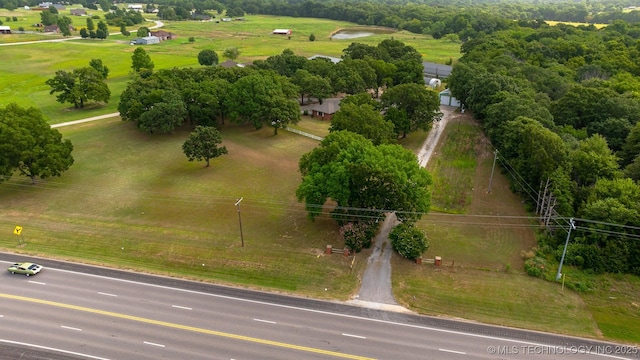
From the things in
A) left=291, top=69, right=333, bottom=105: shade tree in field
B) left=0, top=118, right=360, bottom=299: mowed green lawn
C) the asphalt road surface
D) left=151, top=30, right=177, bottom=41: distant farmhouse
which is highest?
left=151, top=30, right=177, bottom=41: distant farmhouse

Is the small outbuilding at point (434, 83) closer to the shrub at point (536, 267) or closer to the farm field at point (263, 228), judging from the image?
the farm field at point (263, 228)

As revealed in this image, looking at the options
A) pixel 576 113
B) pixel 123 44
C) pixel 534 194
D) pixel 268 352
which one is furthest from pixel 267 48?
→ pixel 268 352

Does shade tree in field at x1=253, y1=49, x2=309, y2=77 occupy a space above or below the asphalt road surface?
above

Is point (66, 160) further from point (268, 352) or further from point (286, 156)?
point (268, 352)

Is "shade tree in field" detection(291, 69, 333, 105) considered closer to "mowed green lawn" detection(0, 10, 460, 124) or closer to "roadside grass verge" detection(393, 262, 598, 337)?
"mowed green lawn" detection(0, 10, 460, 124)

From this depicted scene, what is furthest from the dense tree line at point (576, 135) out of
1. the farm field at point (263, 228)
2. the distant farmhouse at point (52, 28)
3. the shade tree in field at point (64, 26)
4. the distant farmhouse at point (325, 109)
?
the distant farmhouse at point (52, 28)

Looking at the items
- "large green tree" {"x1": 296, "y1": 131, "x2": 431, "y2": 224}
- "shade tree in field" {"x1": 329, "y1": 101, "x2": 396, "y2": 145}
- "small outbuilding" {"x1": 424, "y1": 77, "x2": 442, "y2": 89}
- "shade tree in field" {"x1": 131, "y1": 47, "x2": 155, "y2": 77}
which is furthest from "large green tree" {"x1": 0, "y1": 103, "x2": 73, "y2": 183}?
"small outbuilding" {"x1": 424, "y1": 77, "x2": 442, "y2": 89}
